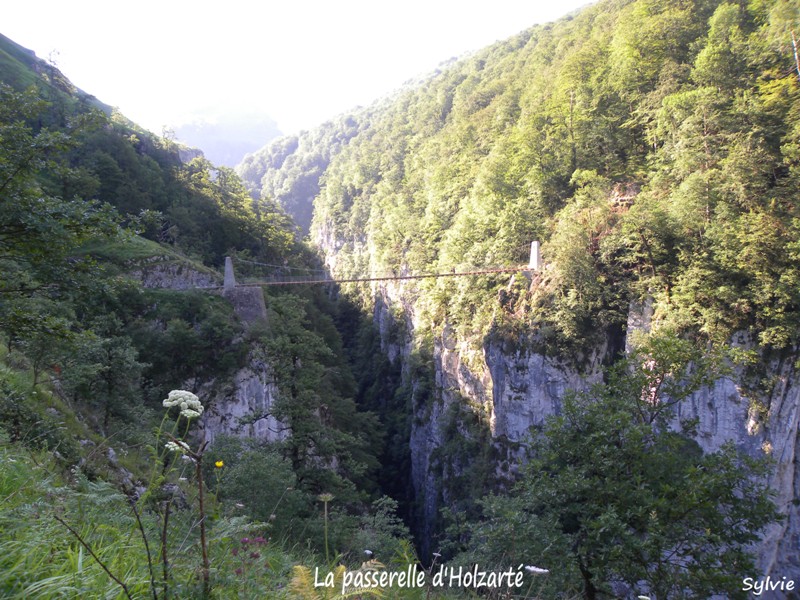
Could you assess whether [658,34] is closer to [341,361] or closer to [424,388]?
[424,388]

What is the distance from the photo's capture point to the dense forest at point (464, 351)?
3.01 meters

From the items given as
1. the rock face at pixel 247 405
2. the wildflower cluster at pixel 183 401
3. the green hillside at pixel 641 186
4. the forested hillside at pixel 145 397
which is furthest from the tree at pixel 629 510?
the rock face at pixel 247 405

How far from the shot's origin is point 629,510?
5012mm

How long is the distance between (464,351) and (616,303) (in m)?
8.54

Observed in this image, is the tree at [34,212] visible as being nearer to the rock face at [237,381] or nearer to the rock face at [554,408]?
the rock face at [554,408]

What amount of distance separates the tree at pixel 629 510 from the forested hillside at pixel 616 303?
1.4 inches

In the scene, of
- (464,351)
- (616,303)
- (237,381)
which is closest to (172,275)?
(237,381)

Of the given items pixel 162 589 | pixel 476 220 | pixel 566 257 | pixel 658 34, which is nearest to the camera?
pixel 162 589

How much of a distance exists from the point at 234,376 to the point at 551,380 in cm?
1208

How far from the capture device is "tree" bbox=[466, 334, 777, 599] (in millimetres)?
4801

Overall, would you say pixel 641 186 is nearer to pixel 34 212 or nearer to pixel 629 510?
pixel 629 510

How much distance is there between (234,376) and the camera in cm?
1697

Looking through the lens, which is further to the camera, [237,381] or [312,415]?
[237,381]

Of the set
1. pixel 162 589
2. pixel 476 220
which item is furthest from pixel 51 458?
pixel 476 220
